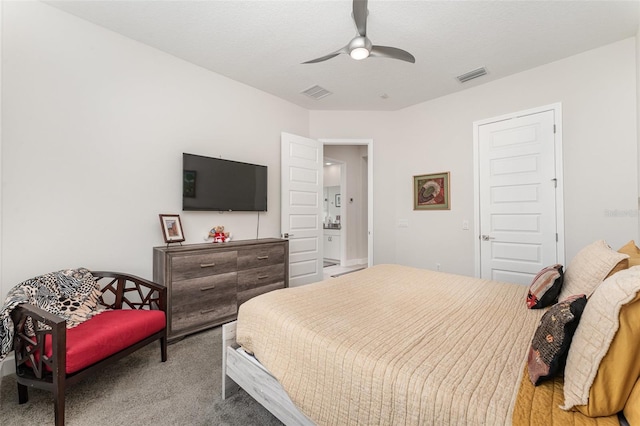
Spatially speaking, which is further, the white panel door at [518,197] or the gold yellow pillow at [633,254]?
the white panel door at [518,197]

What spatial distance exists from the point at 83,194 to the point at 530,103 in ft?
15.7

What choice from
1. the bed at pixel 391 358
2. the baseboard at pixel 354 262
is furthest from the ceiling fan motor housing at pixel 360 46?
the baseboard at pixel 354 262

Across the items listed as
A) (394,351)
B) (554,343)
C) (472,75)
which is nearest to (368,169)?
(472,75)

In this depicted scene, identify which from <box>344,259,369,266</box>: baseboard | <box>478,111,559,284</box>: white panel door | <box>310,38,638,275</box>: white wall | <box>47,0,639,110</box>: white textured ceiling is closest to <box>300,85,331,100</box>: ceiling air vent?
<box>47,0,639,110</box>: white textured ceiling

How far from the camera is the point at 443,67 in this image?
3180mm

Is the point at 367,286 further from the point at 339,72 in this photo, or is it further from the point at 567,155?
the point at 567,155

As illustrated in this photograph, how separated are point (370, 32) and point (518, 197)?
256cm

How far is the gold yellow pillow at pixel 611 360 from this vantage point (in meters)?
0.77

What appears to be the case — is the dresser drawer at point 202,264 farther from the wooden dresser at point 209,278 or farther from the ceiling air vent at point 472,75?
the ceiling air vent at point 472,75

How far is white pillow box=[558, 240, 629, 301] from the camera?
4.51 ft

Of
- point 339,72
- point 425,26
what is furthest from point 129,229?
point 425,26

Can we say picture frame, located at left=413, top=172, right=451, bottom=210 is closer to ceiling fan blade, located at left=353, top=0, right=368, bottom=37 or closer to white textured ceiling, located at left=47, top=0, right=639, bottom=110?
white textured ceiling, located at left=47, top=0, right=639, bottom=110

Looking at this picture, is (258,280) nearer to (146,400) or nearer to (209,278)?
(209,278)

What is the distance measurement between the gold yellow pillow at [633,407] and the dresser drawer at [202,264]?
110 inches
